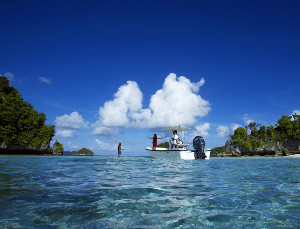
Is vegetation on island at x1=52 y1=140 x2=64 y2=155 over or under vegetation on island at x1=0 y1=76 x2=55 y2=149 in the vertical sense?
under

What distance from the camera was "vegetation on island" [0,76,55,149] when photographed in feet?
203

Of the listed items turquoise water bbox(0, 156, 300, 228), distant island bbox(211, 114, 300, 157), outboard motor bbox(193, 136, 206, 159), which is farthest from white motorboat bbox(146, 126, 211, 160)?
distant island bbox(211, 114, 300, 157)

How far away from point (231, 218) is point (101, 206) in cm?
252

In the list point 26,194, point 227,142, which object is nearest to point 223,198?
point 26,194

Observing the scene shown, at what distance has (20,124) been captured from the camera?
63781 millimetres

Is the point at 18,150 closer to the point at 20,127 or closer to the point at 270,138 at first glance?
the point at 20,127

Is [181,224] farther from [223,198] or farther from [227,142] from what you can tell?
[227,142]

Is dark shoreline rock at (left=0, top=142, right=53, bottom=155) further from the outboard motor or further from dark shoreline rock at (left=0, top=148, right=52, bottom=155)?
the outboard motor

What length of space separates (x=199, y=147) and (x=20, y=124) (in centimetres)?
5910

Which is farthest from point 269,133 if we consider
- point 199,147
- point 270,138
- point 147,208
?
point 147,208

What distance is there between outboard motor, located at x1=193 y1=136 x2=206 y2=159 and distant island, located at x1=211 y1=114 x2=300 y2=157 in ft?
251

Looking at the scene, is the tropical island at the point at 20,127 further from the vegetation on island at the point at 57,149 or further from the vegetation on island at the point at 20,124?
the vegetation on island at the point at 57,149

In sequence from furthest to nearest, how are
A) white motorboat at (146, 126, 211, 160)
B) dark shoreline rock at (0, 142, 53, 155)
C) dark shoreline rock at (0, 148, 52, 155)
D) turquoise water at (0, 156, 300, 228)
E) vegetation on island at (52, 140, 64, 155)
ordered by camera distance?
vegetation on island at (52, 140, 64, 155) < dark shoreline rock at (0, 142, 53, 155) < dark shoreline rock at (0, 148, 52, 155) < white motorboat at (146, 126, 211, 160) < turquoise water at (0, 156, 300, 228)

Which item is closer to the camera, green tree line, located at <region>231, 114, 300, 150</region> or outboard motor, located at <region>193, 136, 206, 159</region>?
outboard motor, located at <region>193, 136, 206, 159</region>
